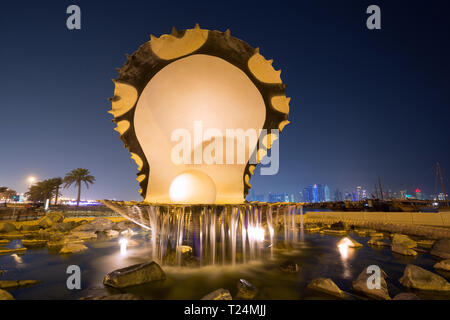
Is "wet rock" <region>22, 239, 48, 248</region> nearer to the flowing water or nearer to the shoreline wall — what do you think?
the flowing water

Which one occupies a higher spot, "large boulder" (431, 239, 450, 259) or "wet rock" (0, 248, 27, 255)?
"wet rock" (0, 248, 27, 255)

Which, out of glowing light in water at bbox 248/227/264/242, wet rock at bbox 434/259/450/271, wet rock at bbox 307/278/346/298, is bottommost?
wet rock at bbox 434/259/450/271

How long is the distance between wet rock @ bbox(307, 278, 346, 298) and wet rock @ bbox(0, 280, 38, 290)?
608 centimetres

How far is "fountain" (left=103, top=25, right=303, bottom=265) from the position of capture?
20.0 feet

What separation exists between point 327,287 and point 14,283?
653 cm

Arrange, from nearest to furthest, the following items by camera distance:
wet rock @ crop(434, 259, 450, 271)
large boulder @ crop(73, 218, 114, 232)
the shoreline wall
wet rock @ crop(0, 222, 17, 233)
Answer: wet rock @ crop(434, 259, 450, 271) → the shoreline wall → wet rock @ crop(0, 222, 17, 233) → large boulder @ crop(73, 218, 114, 232)

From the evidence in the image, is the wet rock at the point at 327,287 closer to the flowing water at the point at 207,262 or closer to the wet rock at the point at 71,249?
the flowing water at the point at 207,262

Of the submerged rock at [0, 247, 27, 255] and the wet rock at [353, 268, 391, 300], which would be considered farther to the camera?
the submerged rock at [0, 247, 27, 255]

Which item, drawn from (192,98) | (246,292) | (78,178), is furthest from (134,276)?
(78,178)

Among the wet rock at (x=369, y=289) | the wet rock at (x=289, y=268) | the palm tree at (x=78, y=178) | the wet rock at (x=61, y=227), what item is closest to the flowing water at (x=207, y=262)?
the wet rock at (x=289, y=268)

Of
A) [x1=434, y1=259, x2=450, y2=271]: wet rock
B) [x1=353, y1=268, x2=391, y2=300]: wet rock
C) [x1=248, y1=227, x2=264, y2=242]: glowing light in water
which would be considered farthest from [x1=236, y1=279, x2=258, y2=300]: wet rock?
[x1=434, y1=259, x2=450, y2=271]: wet rock

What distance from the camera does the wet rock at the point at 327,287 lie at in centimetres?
384

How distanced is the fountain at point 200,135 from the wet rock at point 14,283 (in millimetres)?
2343
